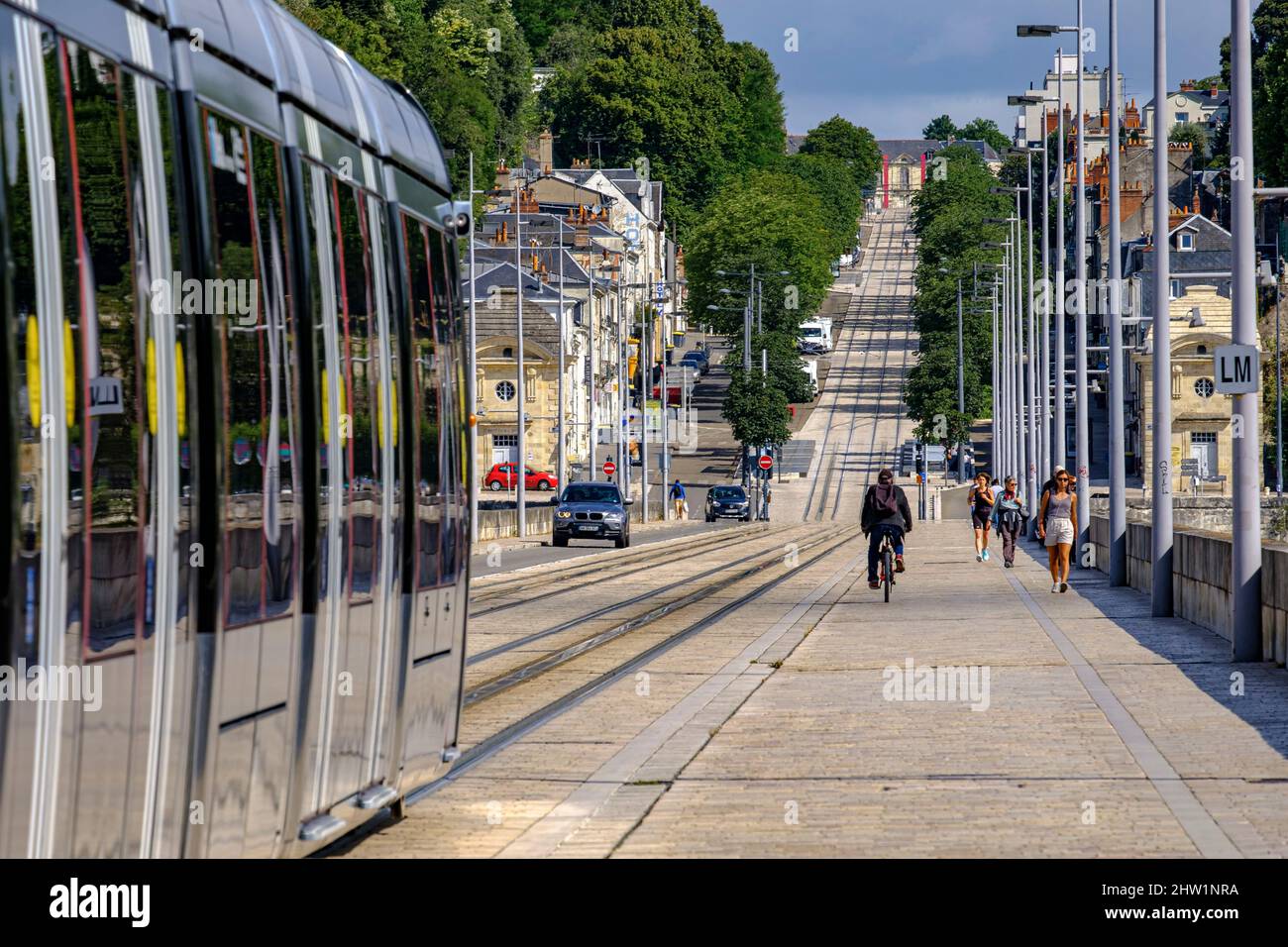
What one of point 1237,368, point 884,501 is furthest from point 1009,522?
point 1237,368

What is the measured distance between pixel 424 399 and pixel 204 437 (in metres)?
3.27

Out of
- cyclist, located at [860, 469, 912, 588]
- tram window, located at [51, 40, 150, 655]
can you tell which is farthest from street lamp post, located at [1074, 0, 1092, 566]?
tram window, located at [51, 40, 150, 655]

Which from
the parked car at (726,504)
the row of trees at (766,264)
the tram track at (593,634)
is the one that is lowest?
the parked car at (726,504)

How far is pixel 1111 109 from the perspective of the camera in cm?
3447

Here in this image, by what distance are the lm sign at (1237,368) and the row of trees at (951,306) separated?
87.4 metres

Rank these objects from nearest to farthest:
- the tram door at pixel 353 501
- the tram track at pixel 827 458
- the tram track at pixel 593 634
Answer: the tram door at pixel 353 501, the tram track at pixel 593 634, the tram track at pixel 827 458

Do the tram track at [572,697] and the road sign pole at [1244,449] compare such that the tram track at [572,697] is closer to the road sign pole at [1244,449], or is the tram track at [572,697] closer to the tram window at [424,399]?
the tram window at [424,399]

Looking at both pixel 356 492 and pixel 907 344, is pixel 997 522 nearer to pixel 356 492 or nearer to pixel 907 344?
pixel 356 492

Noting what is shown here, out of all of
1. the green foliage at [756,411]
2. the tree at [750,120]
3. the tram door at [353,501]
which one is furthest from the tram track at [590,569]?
the tree at [750,120]

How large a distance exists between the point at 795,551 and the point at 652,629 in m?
30.3

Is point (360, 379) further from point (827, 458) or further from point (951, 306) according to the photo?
point (951, 306)

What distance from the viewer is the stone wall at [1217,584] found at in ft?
59.3
